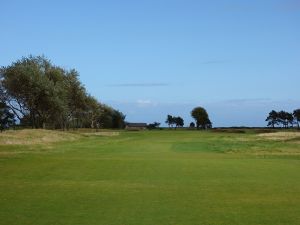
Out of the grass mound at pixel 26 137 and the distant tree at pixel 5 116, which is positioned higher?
the distant tree at pixel 5 116

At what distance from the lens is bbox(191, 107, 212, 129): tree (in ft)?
632

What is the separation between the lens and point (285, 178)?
20.3 metres

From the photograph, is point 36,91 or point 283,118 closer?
point 36,91

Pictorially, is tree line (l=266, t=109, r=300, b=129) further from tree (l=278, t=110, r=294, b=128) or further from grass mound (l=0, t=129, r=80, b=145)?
grass mound (l=0, t=129, r=80, b=145)

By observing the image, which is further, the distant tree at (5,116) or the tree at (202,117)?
the tree at (202,117)

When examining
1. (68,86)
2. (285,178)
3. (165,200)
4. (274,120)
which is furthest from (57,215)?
(274,120)

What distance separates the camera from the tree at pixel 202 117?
632ft

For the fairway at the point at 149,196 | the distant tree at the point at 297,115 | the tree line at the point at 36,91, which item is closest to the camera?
the fairway at the point at 149,196

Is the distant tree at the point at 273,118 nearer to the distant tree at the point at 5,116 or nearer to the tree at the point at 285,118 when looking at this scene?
the tree at the point at 285,118

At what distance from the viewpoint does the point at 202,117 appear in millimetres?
193125

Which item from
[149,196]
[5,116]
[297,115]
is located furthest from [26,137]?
[297,115]

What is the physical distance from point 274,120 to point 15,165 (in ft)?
545

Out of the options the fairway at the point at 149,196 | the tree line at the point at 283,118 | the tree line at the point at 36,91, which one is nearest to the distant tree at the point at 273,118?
the tree line at the point at 283,118

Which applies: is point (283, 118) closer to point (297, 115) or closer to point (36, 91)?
point (297, 115)
